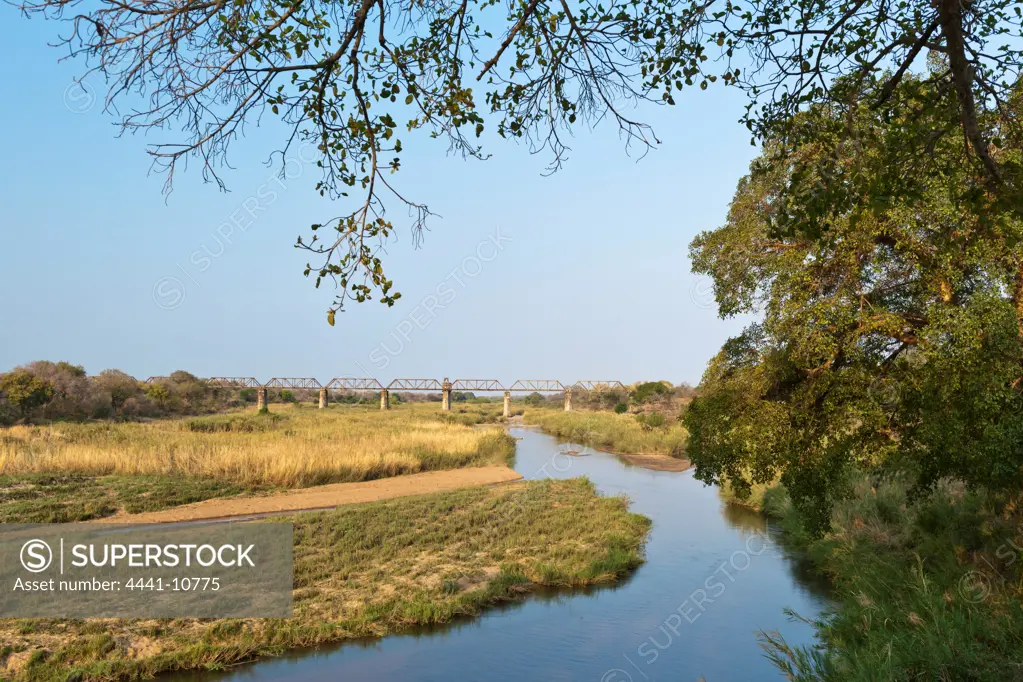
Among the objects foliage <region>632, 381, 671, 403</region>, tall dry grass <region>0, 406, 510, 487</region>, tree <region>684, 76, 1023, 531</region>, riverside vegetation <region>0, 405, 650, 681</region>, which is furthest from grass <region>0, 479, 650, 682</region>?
foliage <region>632, 381, 671, 403</region>

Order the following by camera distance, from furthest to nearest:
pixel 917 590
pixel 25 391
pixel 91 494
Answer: pixel 25 391 < pixel 91 494 < pixel 917 590

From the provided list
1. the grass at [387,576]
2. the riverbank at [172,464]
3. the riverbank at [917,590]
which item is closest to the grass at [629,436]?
the riverbank at [172,464]

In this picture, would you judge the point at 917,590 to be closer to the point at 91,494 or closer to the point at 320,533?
the point at 320,533

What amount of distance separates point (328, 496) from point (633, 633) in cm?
1205

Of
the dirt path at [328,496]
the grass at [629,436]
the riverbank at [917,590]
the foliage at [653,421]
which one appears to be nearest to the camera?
the riverbank at [917,590]

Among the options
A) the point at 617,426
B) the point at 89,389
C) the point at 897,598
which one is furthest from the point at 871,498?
the point at 89,389

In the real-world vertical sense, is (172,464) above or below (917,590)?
below

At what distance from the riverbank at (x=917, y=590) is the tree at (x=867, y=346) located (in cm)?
109

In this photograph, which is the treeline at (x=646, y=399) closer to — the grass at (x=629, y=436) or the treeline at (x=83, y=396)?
the grass at (x=629, y=436)

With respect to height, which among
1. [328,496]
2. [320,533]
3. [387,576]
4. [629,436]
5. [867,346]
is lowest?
[387,576]

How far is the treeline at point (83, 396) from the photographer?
40156mm

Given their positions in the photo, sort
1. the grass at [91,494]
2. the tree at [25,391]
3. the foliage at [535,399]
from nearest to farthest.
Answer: the grass at [91,494]
the tree at [25,391]
the foliage at [535,399]

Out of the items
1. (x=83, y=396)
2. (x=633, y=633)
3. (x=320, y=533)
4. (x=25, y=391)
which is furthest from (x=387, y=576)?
(x=83, y=396)

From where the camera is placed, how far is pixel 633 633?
447 inches
